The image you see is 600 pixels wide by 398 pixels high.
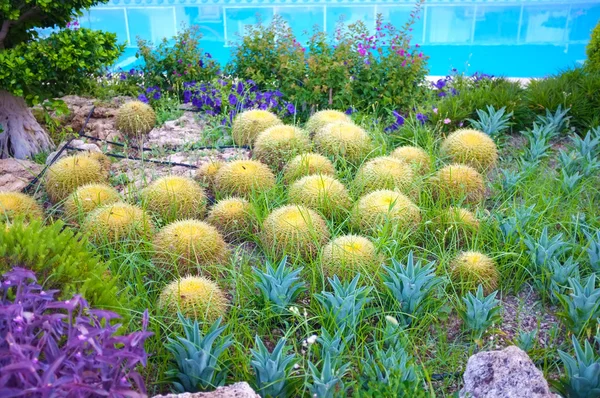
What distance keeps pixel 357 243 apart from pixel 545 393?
1.11 metres

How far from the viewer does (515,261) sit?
2865 millimetres

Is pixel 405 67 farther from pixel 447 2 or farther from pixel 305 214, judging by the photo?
pixel 447 2

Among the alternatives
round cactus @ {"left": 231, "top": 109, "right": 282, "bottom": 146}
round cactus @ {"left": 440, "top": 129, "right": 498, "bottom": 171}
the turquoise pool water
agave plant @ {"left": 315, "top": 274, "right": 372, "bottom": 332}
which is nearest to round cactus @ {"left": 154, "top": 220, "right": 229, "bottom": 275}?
agave plant @ {"left": 315, "top": 274, "right": 372, "bottom": 332}

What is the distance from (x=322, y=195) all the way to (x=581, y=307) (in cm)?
136

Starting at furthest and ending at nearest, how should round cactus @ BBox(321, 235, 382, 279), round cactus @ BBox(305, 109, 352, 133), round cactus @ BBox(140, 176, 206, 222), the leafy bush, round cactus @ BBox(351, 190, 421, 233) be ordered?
round cactus @ BBox(305, 109, 352, 133) < round cactus @ BBox(140, 176, 206, 222) < round cactus @ BBox(351, 190, 421, 233) < round cactus @ BBox(321, 235, 382, 279) < the leafy bush

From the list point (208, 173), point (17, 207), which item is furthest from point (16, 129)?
point (208, 173)

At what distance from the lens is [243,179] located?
3.38m

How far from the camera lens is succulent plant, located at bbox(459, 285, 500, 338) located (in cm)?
243

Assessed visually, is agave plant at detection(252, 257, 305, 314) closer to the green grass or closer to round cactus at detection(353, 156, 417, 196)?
the green grass

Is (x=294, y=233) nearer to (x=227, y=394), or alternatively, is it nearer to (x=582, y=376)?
(x=227, y=394)

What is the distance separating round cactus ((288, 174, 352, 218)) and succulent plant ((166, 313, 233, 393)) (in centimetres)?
113

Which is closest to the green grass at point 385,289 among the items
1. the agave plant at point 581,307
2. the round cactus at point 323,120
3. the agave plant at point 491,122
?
the agave plant at point 581,307

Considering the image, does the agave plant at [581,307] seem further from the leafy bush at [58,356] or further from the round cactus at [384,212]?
the leafy bush at [58,356]

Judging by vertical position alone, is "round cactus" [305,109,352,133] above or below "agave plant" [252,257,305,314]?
above
